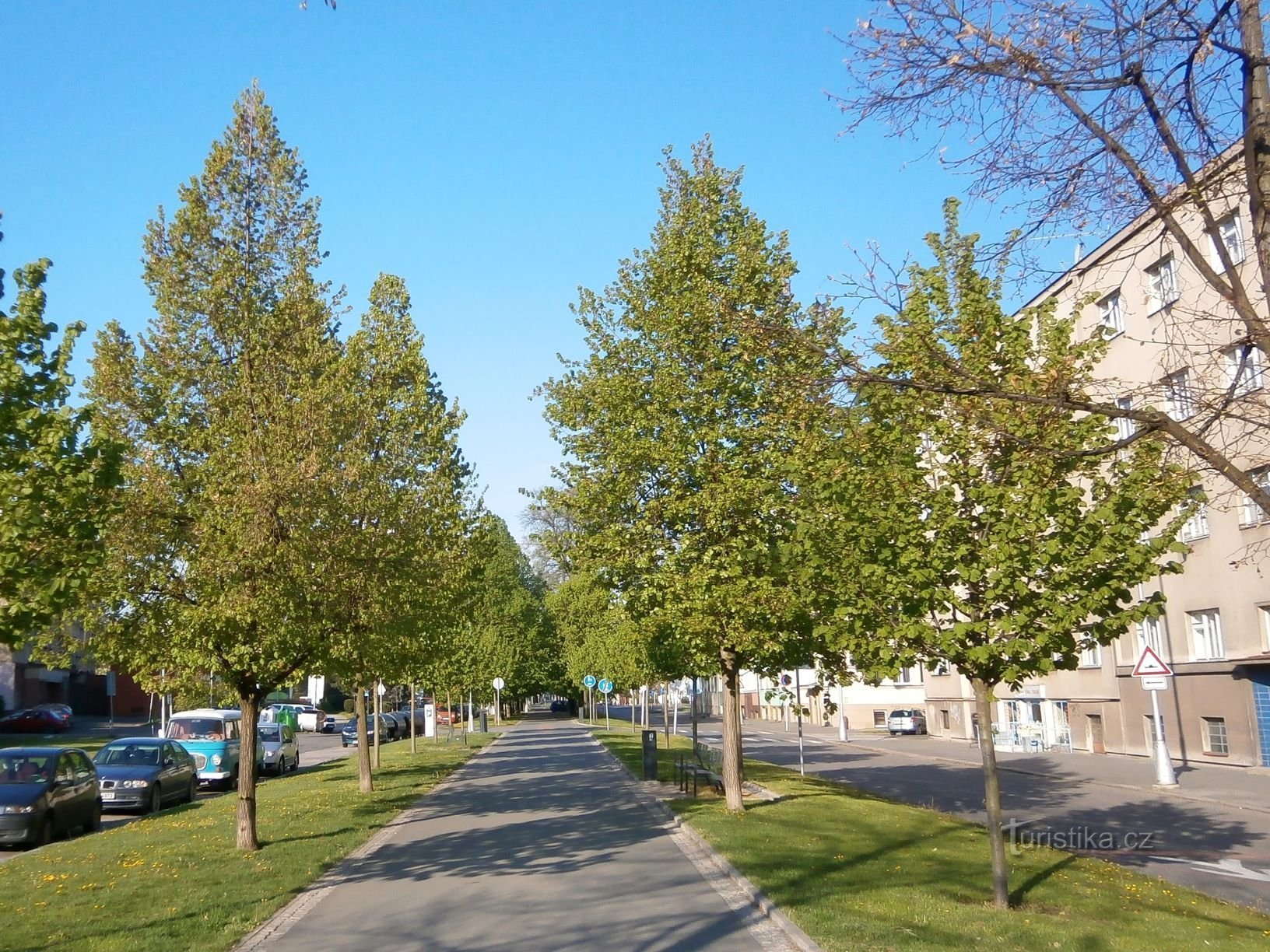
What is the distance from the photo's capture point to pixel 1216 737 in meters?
30.9

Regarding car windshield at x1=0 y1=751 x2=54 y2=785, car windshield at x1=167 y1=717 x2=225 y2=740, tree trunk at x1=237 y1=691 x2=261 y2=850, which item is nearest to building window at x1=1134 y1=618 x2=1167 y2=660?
car windshield at x1=167 y1=717 x2=225 y2=740

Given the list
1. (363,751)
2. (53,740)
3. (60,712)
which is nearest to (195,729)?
(363,751)

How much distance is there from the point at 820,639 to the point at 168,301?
10604mm

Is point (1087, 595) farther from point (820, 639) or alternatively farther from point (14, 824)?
point (14, 824)

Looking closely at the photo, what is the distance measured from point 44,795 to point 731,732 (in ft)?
34.9

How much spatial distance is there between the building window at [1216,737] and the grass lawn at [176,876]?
22.2 m

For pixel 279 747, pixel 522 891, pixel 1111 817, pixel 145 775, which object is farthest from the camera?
pixel 279 747

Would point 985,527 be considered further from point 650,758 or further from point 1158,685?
point 1158,685

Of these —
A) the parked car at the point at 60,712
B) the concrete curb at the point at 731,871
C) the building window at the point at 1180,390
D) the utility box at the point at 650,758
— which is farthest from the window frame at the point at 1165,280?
the parked car at the point at 60,712

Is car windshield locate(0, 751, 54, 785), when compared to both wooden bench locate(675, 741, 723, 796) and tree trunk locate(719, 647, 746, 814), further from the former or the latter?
wooden bench locate(675, 741, 723, 796)

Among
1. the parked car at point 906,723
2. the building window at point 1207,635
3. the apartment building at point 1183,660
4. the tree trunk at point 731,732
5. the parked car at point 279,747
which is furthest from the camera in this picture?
the parked car at point 906,723

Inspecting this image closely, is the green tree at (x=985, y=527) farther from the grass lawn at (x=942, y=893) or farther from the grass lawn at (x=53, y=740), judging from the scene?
the grass lawn at (x=53, y=740)

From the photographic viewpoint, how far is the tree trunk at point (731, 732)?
18.0m

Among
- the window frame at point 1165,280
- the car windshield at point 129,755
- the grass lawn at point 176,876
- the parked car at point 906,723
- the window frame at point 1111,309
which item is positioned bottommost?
the parked car at point 906,723
